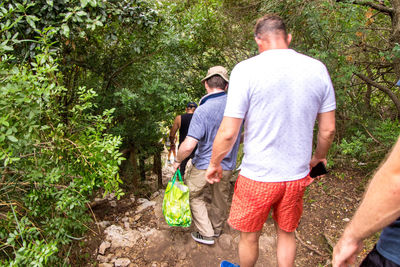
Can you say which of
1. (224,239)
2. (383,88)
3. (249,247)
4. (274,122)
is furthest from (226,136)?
(383,88)

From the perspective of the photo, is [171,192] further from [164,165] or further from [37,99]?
[164,165]

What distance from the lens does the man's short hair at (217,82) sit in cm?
269

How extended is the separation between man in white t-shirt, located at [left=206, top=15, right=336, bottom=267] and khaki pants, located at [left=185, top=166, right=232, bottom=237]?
107 centimetres

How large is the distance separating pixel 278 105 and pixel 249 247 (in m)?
1.16

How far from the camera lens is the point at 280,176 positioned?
1.78 m

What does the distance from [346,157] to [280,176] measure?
3.17 meters

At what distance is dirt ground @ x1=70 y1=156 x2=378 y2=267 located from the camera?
284 centimetres

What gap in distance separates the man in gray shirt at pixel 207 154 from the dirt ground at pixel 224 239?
194mm

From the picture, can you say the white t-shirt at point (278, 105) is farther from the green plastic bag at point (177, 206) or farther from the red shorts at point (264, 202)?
the green plastic bag at point (177, 206)

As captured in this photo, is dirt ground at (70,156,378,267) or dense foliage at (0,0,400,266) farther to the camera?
dirt ground at (70,156,378,267)

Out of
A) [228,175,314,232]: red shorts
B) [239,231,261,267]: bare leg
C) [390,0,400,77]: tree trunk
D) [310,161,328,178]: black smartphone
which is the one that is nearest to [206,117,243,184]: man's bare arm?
[228,175,314,232]: red shorts

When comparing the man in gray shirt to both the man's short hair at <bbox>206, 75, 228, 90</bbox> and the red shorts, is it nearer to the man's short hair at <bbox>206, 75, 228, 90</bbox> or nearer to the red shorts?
the man's short hair at <bbox>206, 75, 228, 90</bbox>

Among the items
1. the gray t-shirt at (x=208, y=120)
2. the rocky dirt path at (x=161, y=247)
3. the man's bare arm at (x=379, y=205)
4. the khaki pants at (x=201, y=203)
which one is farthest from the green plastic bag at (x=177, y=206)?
the man's bare arm at (x=379, y=205)

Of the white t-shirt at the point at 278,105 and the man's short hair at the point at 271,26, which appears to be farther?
the man's short hair at the point at 271,26
